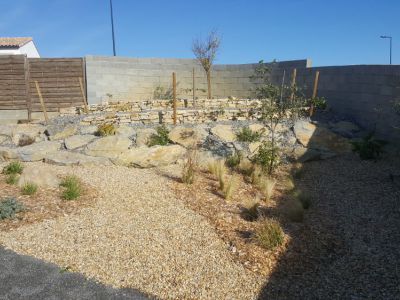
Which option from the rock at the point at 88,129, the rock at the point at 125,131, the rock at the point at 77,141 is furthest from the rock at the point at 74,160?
the rock at the point at 88,129

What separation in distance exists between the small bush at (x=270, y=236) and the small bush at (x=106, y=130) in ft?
19.9

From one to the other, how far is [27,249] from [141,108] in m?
7.70

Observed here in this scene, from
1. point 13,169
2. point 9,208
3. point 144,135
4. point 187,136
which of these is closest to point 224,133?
point 187,136

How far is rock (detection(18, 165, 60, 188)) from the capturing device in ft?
22.2

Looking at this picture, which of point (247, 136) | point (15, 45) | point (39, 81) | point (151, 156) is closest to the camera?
point (151, 156)

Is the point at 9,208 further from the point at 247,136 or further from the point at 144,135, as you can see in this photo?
the point at 247,136

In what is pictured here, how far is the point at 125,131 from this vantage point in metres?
9.84

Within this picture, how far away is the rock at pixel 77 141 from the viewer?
9.41 m

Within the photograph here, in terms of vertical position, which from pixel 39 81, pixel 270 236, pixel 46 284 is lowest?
pixel 46 284

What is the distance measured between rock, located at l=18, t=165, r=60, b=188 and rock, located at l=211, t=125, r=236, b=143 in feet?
13.5

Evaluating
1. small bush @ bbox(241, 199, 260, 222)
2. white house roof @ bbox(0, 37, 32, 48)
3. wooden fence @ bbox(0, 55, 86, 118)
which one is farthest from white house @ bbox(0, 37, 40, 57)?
small bush @ bbox(241, 199, 260, 222)

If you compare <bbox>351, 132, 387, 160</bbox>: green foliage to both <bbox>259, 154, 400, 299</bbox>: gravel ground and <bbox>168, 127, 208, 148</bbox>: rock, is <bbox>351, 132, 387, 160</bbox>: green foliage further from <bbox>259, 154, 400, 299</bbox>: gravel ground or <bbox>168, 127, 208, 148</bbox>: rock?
<bbox>168, 127, 208, 148</bbox>: rock

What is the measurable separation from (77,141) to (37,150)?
97 cm

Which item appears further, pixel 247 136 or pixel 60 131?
pixel 60 131
